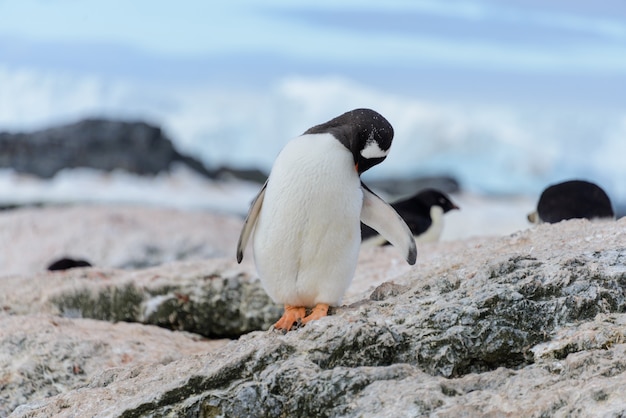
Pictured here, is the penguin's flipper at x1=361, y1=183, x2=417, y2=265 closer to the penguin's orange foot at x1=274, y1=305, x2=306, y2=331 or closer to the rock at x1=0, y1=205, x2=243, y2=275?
the penguin's orange foot at x1=274, y1=305, x2=306, y2=331

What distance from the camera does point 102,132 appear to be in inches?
661

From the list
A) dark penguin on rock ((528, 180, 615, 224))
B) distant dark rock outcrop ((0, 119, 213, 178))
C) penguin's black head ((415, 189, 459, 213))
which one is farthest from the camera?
distant dark rock outcrop ((0, 119, 213, 178))

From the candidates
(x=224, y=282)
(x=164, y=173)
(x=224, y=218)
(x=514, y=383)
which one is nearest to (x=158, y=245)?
(x=224, y=218)

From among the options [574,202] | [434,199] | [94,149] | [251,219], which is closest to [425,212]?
[434,199]

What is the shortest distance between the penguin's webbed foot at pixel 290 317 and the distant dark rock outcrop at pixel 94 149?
12.2 meters

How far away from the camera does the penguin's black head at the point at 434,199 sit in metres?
8.56

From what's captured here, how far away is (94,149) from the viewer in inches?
639

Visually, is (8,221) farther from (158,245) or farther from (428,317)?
(428,317)

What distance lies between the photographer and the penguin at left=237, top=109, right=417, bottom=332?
3619 mm

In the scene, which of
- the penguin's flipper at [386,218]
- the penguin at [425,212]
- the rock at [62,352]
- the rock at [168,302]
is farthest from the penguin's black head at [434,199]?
the penguin's flipper at [386,218]

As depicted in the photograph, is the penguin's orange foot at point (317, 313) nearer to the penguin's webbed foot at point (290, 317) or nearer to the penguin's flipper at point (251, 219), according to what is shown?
the penguin's webbed foot at point (290, 317)

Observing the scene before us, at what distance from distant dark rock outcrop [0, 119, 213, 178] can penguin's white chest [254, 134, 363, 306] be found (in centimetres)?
1212

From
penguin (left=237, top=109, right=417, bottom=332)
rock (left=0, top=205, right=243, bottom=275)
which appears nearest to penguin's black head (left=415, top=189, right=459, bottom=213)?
rock (left=0, top=205, right=243, bottom=275)

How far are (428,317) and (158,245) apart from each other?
6.98 metres
